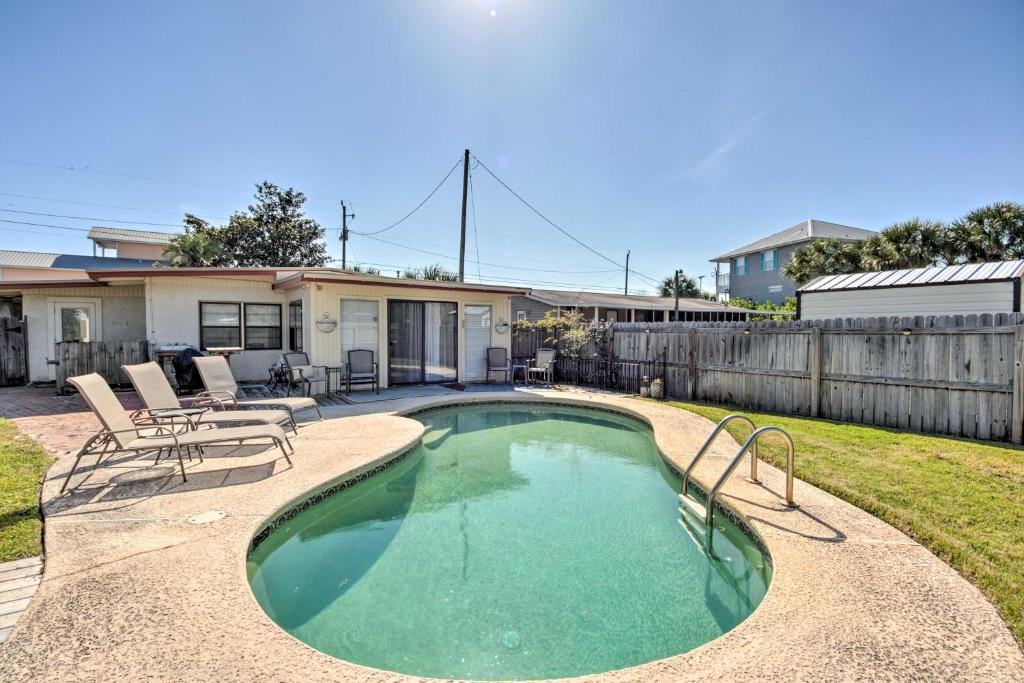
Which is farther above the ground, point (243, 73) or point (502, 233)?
point (243, 73)

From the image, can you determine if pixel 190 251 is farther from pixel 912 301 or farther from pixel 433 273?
pixel 912 301

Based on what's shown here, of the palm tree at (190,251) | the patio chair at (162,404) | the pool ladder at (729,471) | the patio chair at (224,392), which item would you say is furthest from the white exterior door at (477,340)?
the palm tree at (190,251)

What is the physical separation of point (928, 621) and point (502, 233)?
79.0 ft

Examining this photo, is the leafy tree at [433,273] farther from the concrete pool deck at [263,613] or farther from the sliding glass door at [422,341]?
the concrete pool deck at [263,613]

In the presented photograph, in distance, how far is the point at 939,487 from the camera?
4.56 meters

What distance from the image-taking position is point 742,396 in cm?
959

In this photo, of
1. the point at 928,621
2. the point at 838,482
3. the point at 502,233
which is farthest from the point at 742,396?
the point at 502,233

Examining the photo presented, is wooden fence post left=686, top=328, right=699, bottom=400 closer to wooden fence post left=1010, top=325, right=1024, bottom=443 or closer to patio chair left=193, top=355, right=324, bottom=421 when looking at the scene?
wooden fence post left=1010, top=325, right=1024, bottom=443

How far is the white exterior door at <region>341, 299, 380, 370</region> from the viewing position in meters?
10.9

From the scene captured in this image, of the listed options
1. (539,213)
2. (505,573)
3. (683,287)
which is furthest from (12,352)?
(683,287)

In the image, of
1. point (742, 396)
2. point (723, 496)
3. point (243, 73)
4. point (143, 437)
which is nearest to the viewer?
point (723, 496)

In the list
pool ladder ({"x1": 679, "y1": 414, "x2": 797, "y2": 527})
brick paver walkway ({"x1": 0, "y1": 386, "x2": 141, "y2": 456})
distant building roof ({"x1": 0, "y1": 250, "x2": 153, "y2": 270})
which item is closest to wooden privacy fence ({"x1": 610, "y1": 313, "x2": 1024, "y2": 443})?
pool ladder ({"x1": 679, "y1": 414, "x2": 797, "y2": 527})

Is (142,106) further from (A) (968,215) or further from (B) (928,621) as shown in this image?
(A) (968,215)

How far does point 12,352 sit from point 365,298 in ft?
32.9
